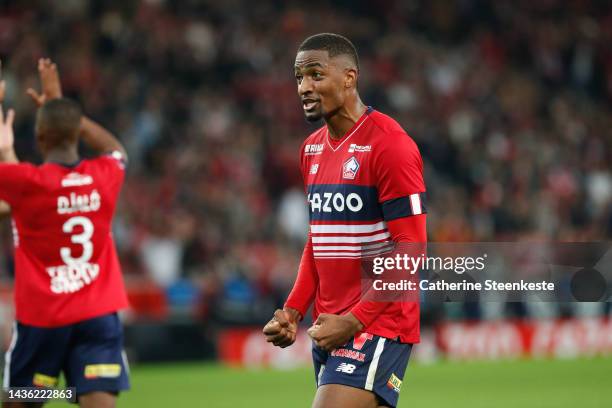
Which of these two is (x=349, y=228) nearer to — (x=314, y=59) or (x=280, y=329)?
(x=280, y=329)

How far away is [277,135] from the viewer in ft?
62.3

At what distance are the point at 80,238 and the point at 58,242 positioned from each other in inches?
5.0

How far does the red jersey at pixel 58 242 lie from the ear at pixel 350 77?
1911mm

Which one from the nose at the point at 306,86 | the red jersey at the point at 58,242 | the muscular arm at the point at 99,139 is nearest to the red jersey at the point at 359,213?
the nose at the point at 306,86

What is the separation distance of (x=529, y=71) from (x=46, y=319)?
18.1 m

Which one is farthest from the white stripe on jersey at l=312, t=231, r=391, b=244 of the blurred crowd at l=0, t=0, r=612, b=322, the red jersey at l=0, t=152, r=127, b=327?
the blurred crowd at l=0, t=0, r=612, b=322

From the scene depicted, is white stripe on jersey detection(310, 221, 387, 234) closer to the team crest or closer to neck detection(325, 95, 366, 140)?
the team crest

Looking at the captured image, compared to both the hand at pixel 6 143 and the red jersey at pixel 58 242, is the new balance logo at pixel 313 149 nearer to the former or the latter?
the red jersey at pixel 58 242

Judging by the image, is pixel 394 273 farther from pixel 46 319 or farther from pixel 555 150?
pixel 555 150

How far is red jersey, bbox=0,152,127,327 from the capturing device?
21.8ft

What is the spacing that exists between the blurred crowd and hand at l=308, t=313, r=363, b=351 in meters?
10.1

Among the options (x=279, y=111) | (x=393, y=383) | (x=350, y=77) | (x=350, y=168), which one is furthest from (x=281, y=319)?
(x=279, y=111)

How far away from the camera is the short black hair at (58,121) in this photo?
664cm

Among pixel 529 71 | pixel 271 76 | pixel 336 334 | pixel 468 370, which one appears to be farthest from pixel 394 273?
pixel 529 71
